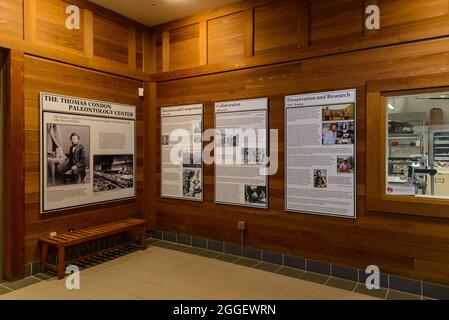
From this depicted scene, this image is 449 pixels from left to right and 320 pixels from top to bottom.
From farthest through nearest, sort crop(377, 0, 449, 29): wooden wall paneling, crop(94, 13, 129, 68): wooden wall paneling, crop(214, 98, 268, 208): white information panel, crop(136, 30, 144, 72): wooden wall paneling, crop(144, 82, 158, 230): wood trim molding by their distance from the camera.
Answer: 1. crop(144, 82, 158, 230): wood trim molding
2. crop(136, 30, 144, 72): wooden wall paneling
3. crop(94, 13, 129, 68): wooden wall paneling
4. crop(214, 98, 268, 208): white information panel
5. crop(377, 0, 449, 29): wooden wall paneling

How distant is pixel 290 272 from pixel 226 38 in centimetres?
300

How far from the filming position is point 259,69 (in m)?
3.88

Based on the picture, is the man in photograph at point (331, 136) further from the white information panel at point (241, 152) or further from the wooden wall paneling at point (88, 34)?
the wooden wall paneling at point (88, 34)

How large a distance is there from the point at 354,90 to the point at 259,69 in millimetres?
1166

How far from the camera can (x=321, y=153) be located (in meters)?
3.46

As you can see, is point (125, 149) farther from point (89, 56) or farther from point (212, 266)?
point (212, 266)

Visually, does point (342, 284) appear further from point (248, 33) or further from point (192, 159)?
point (248, 33)

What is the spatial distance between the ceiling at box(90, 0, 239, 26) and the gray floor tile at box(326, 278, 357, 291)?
352 centimetres

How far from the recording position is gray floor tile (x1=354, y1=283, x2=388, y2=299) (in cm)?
300

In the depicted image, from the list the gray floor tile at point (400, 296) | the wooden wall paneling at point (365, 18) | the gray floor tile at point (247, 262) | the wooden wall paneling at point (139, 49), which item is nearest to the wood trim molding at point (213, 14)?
the wooden wall paneling at point (139, 49)

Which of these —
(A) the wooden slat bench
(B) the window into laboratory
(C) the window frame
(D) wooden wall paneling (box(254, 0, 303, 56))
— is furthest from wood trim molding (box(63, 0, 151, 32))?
(B) the window into laboratory

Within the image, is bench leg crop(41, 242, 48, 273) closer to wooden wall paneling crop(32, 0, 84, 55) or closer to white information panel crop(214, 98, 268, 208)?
white information panel crop(214, 98, 268, 208)

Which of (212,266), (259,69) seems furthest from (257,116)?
(212,266)

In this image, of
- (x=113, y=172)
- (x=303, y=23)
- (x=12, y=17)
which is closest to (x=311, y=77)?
(x=303, y=23)
